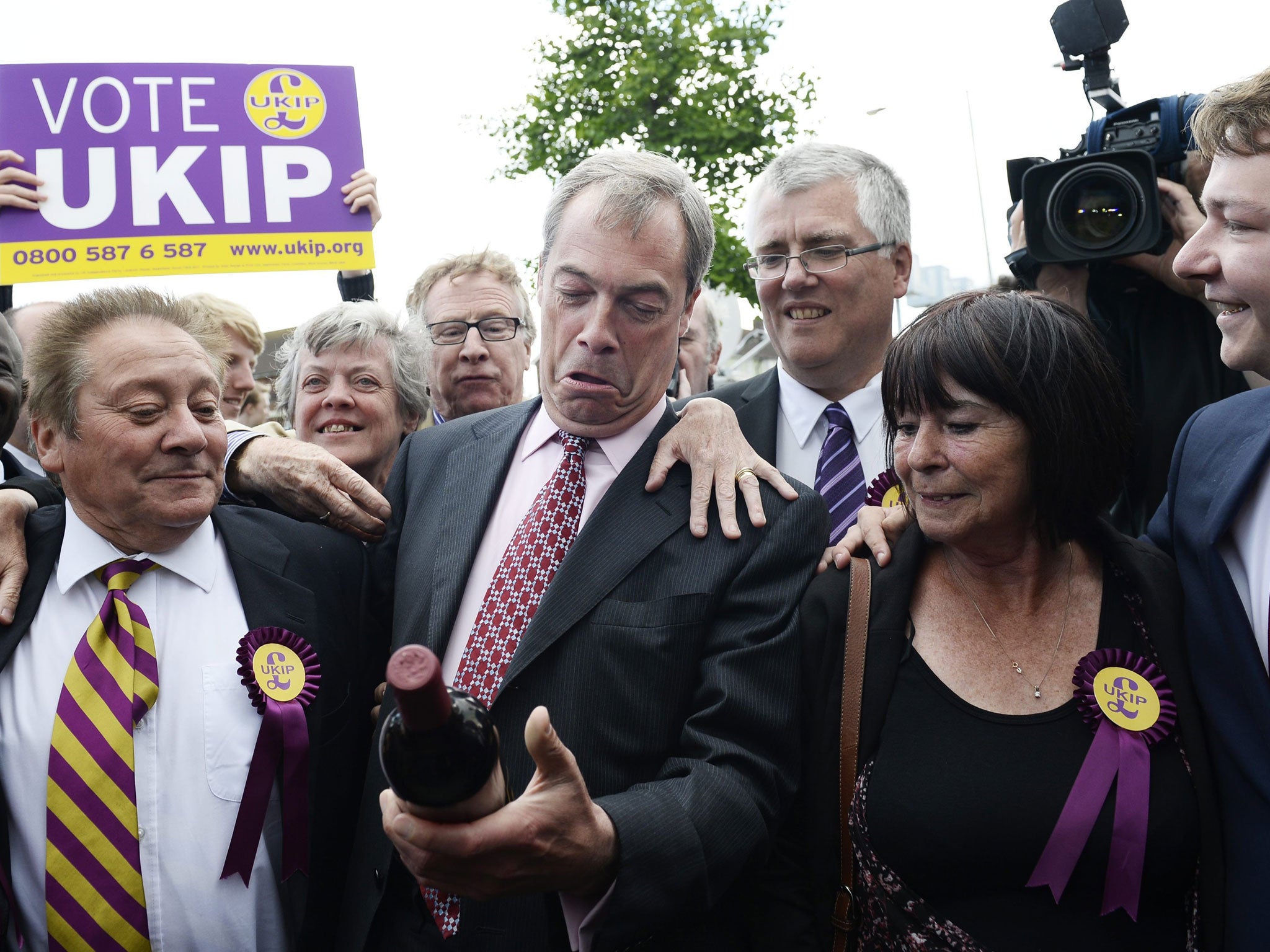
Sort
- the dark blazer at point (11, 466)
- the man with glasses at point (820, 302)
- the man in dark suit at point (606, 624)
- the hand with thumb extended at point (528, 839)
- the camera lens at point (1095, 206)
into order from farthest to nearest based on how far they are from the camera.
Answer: the man with glasses at point (820, 302) < the dark blazer at point (11, 466) < the camera lens at point (1095, 206) < the man in dark suit at point (606, 624) < the hand with thumb extended at point (528, 839)

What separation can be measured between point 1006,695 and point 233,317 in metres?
3.88

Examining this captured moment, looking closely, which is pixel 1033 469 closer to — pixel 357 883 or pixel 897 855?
pixel 897 855

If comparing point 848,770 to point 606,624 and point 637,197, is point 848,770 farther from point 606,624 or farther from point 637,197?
point 637,197

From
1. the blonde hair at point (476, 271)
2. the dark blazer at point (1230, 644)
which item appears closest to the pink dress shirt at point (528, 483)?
the dark blazer at point (1230, 644)

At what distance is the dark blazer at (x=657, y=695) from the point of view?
6.56 ft

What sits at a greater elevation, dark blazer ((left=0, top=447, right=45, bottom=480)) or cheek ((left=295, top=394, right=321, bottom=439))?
cheek ((left=295, top=394, right=321, bottom=439))

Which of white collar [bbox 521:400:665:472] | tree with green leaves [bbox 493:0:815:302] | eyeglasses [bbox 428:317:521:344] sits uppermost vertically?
tree with green leaves [bbox 493:0:815:302]

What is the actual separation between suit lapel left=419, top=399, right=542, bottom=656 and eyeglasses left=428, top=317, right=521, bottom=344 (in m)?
1.46

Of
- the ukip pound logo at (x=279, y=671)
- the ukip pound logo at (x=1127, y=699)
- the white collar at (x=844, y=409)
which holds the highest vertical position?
the white collar at (x=844, y=409)

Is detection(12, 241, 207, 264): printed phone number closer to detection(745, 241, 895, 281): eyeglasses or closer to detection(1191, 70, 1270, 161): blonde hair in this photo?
detection(745, 241, 895, 281): eyeglasses

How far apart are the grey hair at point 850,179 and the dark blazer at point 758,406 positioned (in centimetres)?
50

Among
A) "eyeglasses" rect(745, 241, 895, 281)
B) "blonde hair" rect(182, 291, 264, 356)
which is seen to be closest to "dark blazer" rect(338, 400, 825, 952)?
"eyeglasses" rect(745, 241, 895, 281)

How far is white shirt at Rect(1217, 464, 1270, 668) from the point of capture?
2109 millimetres

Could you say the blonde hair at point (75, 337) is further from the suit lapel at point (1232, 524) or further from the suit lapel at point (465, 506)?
the suit lapel at point (1232, 524)
